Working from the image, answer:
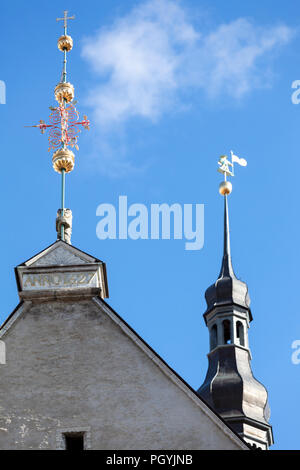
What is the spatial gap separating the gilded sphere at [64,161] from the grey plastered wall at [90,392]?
5.41m

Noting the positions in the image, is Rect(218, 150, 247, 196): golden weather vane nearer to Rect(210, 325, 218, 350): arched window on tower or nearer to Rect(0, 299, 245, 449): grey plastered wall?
Rect(210, 325, 218, 350): arched window on tower

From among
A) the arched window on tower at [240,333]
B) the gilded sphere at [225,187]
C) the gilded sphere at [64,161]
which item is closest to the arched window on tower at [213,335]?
the arched window on tower at [240,333]

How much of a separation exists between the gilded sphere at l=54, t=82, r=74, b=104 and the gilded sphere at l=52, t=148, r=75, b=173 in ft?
5.51

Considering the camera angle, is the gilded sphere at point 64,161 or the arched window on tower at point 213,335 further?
the arched window on tower at point 213,335

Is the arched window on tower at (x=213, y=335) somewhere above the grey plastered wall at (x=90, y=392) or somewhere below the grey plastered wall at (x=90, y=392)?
above

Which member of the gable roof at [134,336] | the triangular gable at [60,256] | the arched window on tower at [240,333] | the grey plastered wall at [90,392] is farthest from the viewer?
the arched window on tower at [240,333]

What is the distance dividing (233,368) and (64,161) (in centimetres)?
1679

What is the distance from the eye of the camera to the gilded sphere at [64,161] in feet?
96.4

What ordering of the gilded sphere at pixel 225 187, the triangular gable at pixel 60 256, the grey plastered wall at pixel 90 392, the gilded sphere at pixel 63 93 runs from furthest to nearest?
the gilded sphere at pixel 225 187
the gilded sphere at pixel 63 93
the triangular gable at pixel 60 256
the grey plastered wall at pixel 90 392

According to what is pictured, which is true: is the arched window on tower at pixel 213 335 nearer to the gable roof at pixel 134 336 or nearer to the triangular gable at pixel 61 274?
the triangular gable at pixel 61 274

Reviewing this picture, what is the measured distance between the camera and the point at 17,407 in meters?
23.2

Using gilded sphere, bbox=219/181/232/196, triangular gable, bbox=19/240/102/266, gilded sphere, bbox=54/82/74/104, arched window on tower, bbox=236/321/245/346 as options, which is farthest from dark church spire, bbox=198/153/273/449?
triangular gable, bbox=19/240/102/266
